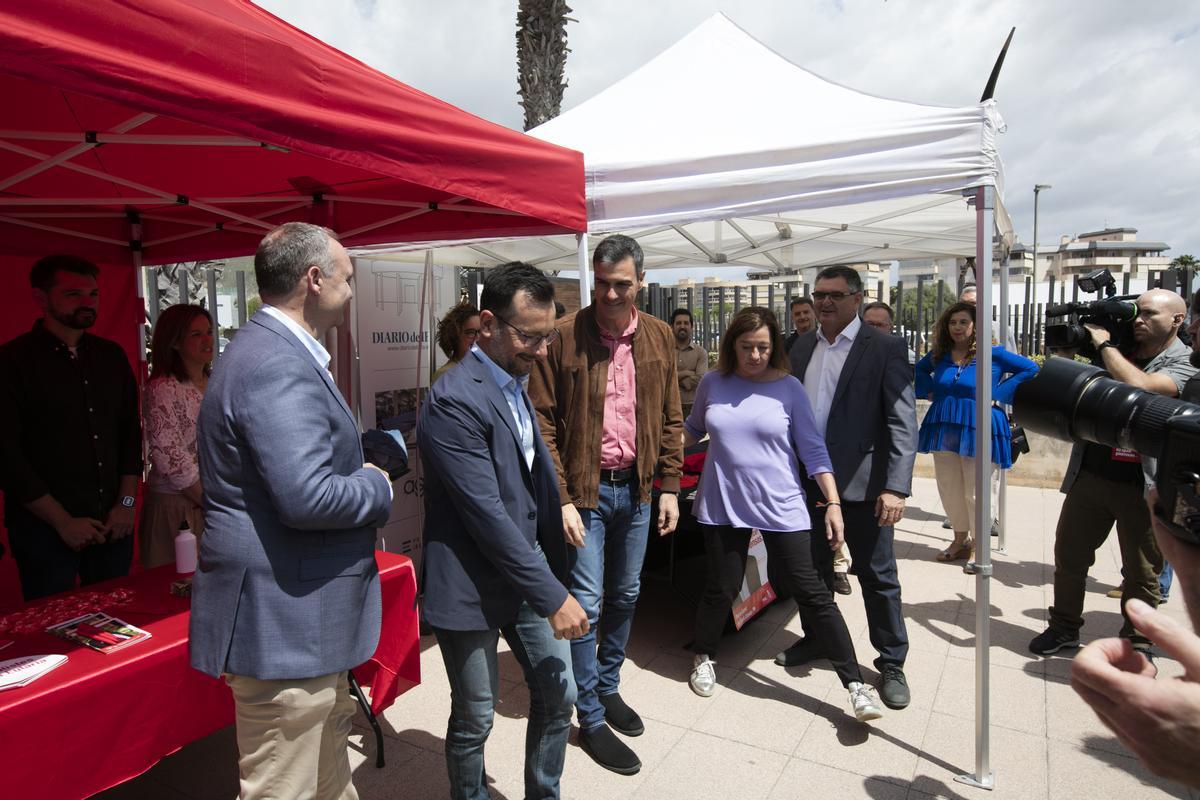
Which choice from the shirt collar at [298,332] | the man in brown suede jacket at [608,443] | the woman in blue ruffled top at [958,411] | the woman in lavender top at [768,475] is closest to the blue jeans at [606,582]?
the man in brown suede jacket at [608,443]

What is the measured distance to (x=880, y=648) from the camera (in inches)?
121

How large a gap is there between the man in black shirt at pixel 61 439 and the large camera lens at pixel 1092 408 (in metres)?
3.19

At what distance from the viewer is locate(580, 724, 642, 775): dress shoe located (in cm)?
260

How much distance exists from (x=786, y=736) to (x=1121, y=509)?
192 centimetres

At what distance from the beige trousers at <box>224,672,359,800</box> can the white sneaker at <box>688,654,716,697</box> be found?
1896 millimetres

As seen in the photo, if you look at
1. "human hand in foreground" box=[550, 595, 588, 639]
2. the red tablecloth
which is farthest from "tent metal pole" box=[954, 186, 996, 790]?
the red tablecloth

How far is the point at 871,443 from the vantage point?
303cm

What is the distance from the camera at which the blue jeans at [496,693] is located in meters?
1.90

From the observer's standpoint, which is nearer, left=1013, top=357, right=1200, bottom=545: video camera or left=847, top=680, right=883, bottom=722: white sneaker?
left=1013, top=357, right=1200, bottom=545: video camera

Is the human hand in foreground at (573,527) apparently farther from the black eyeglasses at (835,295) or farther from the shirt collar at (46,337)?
the shirt collar at (46,337)

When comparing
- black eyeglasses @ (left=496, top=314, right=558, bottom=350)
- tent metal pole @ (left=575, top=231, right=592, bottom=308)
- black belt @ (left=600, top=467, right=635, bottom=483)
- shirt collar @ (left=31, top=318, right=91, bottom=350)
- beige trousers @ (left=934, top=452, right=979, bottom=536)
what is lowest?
beige trousers @ (left=934, top=452, right=979, bottom=536)

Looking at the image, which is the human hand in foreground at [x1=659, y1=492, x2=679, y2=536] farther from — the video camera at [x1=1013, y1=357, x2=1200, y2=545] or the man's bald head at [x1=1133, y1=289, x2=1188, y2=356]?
the man's bald head at [x1=1133, y1=289, x2=1188, y2=356]

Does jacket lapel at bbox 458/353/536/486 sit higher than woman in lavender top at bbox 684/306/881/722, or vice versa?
jacket lapel at bbox 458/353/536/486

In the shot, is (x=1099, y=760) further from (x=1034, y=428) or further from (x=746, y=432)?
(x=1034, y=428)
